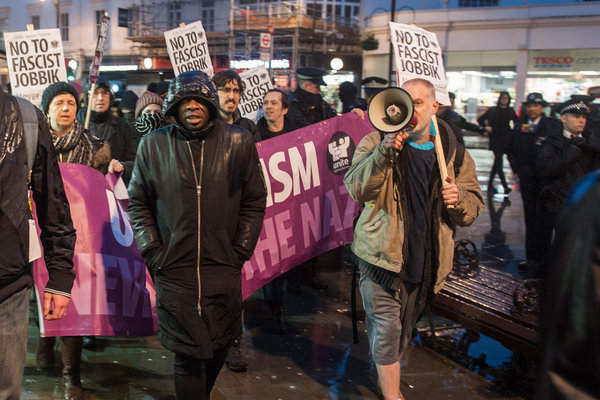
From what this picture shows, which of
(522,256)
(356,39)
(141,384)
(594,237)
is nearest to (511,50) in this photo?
(356,39)

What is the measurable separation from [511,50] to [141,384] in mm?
26716

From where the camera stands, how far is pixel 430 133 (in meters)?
4.03

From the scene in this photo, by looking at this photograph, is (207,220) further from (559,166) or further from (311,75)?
(311,75)

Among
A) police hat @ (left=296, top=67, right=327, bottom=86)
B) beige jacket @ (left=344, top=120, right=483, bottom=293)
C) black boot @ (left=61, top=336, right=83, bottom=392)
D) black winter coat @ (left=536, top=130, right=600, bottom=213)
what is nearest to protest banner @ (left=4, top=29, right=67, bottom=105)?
police hat @ (left=296, top=67, right=327, bottom=86)

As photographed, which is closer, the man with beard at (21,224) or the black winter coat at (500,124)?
the man with beard at (21,224)

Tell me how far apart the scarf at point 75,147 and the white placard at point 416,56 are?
2.32 metres

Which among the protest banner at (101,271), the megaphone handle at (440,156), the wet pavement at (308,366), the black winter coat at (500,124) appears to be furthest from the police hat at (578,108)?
the black winter coat at (500,124)

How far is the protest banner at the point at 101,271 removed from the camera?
435cm

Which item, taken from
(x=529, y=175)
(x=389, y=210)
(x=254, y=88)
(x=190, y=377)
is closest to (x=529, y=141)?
(x=529, y=175)

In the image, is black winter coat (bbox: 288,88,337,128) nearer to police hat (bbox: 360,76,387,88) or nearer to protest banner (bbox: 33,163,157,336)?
police hat (bbox: 360,76,387,88)

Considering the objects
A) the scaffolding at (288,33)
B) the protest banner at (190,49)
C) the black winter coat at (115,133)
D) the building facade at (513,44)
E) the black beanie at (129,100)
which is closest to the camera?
the black winter coat at (115,133)

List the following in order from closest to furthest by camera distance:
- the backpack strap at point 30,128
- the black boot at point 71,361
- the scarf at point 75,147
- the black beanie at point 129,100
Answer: the backpack strap at point 30,128 < the black boot at point 71,361 < the scarf at point 75,147 < the black beanie at point 129,100

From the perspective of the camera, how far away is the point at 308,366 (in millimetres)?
4969

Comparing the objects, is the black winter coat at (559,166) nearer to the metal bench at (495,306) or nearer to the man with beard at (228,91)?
the metal bench at (495,306)
